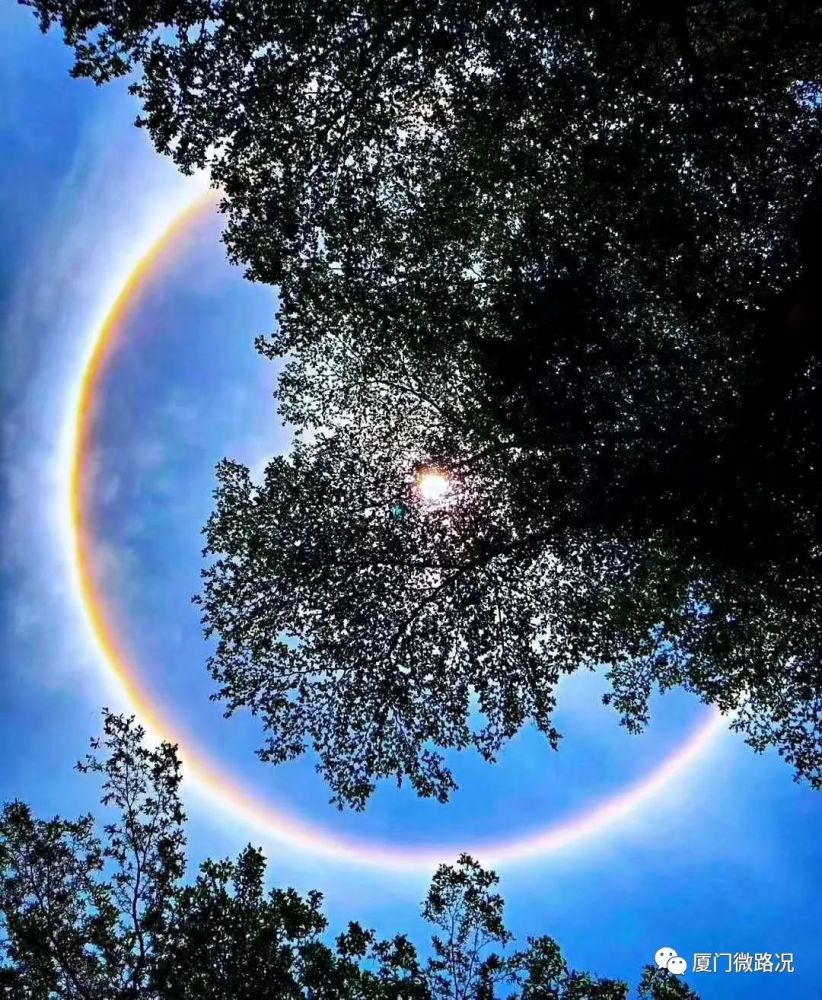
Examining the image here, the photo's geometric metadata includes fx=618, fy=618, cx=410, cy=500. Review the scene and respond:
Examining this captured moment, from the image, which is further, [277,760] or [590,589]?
[590,589]

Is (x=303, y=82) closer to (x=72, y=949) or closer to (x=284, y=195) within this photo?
(x=284, y=195)

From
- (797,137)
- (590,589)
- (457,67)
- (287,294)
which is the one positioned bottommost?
(590,589)

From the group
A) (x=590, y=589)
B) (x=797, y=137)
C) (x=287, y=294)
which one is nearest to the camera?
(x=797, y=137)

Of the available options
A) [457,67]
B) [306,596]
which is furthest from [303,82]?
[306,596]

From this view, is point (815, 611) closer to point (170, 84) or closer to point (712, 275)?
point (712, 275)

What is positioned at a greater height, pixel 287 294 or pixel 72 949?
pixel 287 294

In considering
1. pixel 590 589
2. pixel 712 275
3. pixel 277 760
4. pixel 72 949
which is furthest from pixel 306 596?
pixel 712 275

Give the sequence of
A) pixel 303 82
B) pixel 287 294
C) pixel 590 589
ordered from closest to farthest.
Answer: pixel 303 82
pixel 287 294
pixel 590 589
